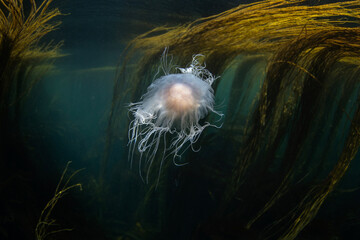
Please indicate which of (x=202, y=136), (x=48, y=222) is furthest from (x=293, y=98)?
(x=48, y=222)

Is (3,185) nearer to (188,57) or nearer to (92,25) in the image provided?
(188,57)

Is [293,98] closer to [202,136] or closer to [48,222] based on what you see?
[202,136]

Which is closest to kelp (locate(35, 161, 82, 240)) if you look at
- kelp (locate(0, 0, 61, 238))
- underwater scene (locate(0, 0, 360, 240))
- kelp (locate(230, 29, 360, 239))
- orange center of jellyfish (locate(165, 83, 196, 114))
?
underwater scene (locate(0, 0, 360, 240))

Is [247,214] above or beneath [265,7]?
beneath

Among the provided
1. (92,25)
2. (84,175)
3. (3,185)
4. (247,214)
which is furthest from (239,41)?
(92,25)

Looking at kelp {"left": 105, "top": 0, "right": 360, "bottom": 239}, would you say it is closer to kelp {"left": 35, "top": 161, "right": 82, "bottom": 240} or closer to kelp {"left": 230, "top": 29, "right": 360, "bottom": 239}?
kelp {"left": 230, "top": 29, "right": 360, "bottom": 239}

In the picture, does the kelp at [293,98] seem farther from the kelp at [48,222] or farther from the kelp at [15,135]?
the kelp at [15,135]
